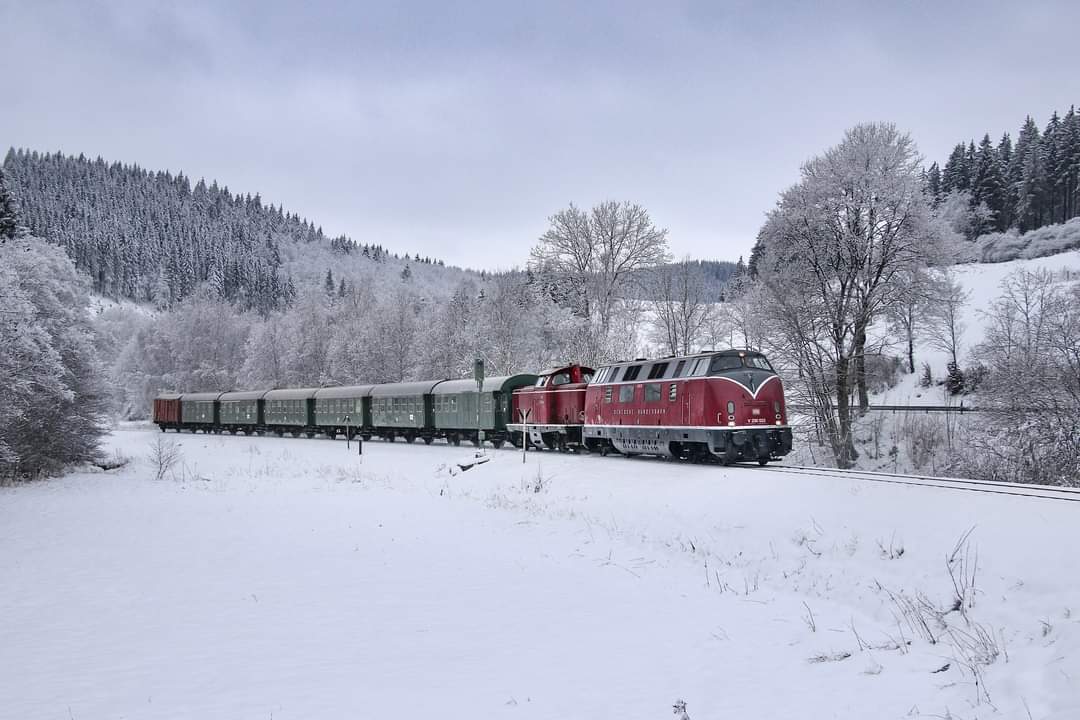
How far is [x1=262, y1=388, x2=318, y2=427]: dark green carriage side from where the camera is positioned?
4744 centimetres

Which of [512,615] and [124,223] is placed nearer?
[512,615]

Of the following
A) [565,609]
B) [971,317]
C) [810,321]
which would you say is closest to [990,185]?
[971,317]

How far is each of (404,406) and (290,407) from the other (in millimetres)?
13961

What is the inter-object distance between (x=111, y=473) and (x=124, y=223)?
20000 cm

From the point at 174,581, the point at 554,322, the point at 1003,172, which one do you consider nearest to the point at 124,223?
the point at 554,322

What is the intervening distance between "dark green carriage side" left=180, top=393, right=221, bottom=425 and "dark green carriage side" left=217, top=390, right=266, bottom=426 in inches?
39.9

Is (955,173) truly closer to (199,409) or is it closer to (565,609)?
(199,409)

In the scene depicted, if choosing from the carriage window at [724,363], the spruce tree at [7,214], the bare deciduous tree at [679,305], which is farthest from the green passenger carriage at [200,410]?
the carriage window at [724,363]

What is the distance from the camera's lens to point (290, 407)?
162 feet

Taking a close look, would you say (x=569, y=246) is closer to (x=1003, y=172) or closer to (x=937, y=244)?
(x=937, y=244)

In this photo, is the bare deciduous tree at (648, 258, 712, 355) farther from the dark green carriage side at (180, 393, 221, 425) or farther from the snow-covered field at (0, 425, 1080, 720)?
the dark green carriage side at (180, 393, 221, 425)

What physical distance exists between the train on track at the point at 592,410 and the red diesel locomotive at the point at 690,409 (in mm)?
32

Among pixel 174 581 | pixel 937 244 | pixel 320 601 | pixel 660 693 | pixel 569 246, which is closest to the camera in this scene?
pixel 660 693

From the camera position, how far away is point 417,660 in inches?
299
